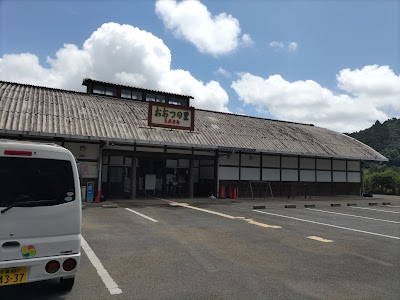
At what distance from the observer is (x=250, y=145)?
60.3 feet

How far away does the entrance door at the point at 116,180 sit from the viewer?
56.5 feet

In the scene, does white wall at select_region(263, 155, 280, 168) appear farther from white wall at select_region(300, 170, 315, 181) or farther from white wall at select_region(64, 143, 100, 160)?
white wall at select_region(64, 143, 100, 160)

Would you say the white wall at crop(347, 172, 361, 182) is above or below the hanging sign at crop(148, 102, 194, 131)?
below

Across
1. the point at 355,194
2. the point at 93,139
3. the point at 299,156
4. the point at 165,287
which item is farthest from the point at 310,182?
the point at 165,287

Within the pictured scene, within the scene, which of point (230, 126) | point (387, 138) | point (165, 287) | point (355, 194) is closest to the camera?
point (165, 287)

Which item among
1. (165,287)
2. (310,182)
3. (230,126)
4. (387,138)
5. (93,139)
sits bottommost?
(165,287)

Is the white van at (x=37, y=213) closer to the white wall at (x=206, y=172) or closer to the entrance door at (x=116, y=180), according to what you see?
the entrance door at (x=116, y=180)

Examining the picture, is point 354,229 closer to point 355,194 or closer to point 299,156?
point 299,156

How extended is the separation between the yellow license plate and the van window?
75cm

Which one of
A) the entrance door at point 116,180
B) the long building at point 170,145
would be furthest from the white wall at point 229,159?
the entrance door at point 116,180

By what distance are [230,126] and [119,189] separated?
8.17 m

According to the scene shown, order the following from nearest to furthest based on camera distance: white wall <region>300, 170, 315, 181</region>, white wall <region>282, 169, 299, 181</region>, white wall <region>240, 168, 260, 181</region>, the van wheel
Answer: the van wheel, white wall <region>240, 168, 260, 181</region>, white wall <region>282, 169, 299, 181</region>, white wall <region>300, 170, 315, 181</region>

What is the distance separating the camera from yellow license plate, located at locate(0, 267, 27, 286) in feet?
11.7

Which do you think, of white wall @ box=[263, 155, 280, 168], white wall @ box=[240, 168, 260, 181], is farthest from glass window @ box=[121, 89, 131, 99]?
white wall @ box=[263, 155, 280, 168]
